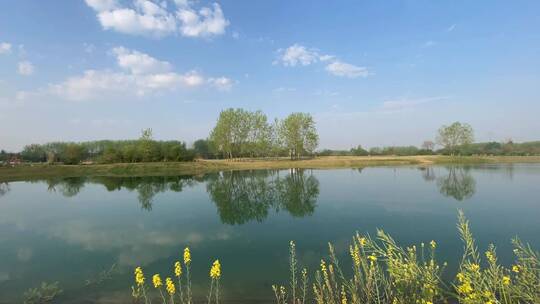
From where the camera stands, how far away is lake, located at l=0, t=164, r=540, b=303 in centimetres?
984

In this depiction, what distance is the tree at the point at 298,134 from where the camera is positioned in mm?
85562

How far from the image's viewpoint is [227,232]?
1550cm

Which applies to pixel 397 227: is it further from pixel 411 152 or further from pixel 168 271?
pixel 411 152

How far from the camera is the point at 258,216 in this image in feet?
64.1

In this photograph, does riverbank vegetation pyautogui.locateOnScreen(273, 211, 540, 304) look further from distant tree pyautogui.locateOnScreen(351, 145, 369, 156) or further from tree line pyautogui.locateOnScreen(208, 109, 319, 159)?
distant tree pyautogui.locateOnScreen(351, 145, 369, 156)

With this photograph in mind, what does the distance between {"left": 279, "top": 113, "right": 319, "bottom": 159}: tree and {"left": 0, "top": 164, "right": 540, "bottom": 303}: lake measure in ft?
192

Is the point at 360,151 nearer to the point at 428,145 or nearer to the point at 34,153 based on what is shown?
the point at 428,145

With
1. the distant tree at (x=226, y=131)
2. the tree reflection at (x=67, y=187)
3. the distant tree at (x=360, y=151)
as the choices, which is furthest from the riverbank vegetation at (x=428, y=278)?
the distant tree at (x=360, y=151)

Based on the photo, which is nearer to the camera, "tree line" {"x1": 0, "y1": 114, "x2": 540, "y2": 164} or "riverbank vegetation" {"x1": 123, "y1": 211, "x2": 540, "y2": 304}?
"riverbank vegetation" {"x1": 123, "y1": 211, "x2": 540, "y2": 304}

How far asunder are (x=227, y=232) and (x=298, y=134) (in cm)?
7247

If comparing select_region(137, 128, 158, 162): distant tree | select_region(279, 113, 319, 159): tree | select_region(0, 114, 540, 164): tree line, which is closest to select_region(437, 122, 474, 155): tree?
select_region(0, 114, 540, 164): tree line

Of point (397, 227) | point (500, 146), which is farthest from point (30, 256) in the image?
point (500, 146)

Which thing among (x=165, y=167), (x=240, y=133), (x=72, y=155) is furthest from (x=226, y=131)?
(x=72, y=155)

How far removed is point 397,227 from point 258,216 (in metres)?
8.48
